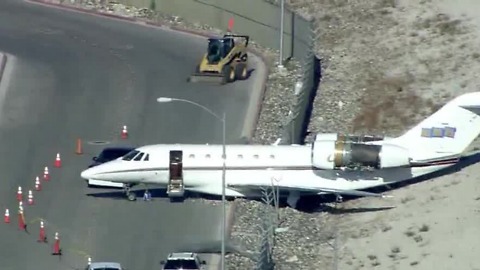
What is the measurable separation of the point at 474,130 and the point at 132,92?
18.9m

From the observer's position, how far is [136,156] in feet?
271

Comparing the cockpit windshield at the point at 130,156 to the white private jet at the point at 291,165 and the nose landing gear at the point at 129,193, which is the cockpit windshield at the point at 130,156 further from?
the nose landing gear at the point at 129,193

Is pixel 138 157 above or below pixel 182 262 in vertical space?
above

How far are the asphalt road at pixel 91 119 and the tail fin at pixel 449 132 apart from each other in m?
8.77

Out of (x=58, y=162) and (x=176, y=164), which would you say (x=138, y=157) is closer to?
(x=176, y=164)

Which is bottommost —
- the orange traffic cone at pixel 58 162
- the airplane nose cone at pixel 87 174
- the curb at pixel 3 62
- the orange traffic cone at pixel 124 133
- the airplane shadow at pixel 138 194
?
the airplane shadow at pixel 138 194

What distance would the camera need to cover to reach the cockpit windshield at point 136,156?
8231 cm

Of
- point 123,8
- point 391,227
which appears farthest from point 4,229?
point 123,8

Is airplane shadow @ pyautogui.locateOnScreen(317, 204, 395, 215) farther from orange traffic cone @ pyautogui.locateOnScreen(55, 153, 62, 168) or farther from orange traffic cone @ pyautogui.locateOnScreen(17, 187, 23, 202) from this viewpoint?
orange traffic cone @ pyautogui.locateOnScreen(17, 187, 23, 202)

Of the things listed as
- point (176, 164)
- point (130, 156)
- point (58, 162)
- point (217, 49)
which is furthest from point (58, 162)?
point (217, 49)

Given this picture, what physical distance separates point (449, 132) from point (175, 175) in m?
11.1

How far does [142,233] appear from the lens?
78.2m

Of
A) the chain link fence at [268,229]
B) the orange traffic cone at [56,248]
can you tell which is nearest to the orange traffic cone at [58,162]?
the orange traffic cone at [56,248]

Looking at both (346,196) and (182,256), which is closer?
(182,256)
